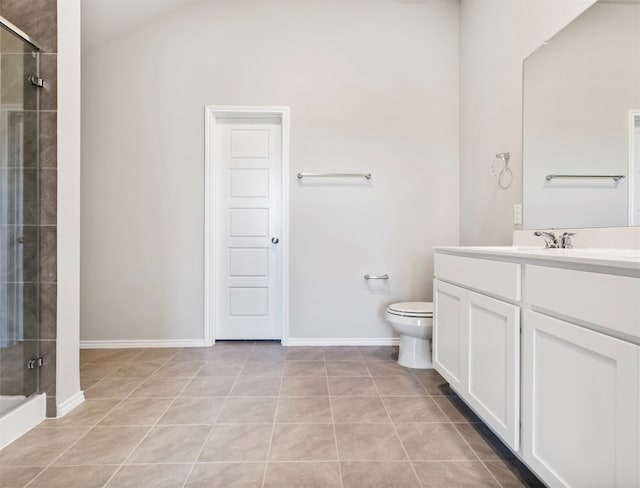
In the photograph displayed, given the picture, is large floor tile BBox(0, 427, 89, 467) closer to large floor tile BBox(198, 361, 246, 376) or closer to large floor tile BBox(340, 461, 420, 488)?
large floor tile BBox(198, 361, 246, 376)

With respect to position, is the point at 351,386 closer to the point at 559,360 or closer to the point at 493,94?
the point at 559,360

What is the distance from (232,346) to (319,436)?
1.42 m

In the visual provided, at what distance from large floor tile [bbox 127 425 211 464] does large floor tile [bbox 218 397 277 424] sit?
131 millimetres

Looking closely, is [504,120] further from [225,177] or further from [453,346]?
[225,177]

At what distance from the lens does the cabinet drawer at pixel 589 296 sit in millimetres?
757

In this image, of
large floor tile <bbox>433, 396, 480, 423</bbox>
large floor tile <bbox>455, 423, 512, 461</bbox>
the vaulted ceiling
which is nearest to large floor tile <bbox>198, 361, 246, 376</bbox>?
large floor tile <bbox>433, 396, 480, 423</bbox>

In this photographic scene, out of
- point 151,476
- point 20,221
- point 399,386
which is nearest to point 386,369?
point 399,386

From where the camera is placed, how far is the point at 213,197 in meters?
2.69

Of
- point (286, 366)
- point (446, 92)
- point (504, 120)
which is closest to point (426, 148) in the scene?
point (446, 92)

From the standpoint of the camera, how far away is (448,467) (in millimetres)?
1270

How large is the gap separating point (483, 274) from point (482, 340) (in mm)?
275

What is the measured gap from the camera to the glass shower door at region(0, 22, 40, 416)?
5.15 ft

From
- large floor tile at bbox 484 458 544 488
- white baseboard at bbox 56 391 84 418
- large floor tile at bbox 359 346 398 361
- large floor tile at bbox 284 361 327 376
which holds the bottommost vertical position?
large floor tile at bbox 484 458 544 488

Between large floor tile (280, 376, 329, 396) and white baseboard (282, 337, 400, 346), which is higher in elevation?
white baseboard (282, 337, 400, 346)
